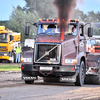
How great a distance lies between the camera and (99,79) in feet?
56.0

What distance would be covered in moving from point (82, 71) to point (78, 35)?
145 centimetres

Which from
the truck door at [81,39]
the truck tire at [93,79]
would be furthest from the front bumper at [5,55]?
the truck door at [81,39]

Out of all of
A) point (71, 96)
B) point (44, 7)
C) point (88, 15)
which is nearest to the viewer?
point (71, 96)

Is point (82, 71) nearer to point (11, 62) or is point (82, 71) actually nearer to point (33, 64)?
point (33, 64)

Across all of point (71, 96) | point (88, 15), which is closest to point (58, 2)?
point (71, 96)

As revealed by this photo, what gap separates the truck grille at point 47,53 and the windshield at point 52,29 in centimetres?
107

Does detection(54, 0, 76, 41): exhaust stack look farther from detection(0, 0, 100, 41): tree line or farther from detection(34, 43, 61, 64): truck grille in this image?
detection(0, 0, 100, 41): tree line

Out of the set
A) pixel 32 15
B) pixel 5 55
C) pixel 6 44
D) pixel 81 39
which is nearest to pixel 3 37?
pixel 6 44

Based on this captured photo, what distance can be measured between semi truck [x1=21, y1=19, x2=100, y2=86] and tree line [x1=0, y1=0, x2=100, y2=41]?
161 ft

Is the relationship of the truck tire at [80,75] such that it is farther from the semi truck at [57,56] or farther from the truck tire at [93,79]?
the truck tire at [93,79]

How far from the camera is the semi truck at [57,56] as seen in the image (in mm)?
14930

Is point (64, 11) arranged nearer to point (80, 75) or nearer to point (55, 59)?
point (55, 59)

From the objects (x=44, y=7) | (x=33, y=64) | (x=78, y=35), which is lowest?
(x=33, y=64)

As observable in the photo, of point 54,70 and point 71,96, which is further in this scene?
point 54,70
